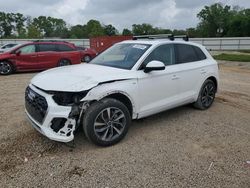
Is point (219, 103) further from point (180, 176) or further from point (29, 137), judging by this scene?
point (29, 137)

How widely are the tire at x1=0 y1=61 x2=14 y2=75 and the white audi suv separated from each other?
7558 millimetres

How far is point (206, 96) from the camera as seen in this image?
6223mm

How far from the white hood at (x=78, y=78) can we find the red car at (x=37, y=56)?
794 centimetres

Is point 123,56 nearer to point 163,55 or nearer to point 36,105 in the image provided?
point 163,55

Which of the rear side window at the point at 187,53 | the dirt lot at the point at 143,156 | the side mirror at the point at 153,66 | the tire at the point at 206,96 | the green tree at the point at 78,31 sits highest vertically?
the green tree at the point at 78,31

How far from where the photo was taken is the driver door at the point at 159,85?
4613 millimetres

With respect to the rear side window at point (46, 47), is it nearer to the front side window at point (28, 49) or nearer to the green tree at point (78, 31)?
the front side window at point (28, 49)

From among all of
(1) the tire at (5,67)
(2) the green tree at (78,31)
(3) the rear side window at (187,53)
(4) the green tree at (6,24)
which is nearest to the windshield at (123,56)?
(3) the rear side window at (187,53)

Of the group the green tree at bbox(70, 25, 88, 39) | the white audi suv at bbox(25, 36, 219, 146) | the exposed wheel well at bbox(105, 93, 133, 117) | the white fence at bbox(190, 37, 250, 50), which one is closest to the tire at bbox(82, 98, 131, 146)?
the white audi suv at bbox(25, 36, 219, 146)

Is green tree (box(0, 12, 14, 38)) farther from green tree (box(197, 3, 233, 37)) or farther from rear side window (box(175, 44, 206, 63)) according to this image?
rear side window (box(175, 44, 206, 63))

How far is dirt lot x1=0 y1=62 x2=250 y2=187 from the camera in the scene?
3.38 meters

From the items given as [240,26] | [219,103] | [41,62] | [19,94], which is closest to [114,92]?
[219,103]

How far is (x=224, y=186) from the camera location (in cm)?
328

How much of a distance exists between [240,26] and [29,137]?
61371 millimetres
